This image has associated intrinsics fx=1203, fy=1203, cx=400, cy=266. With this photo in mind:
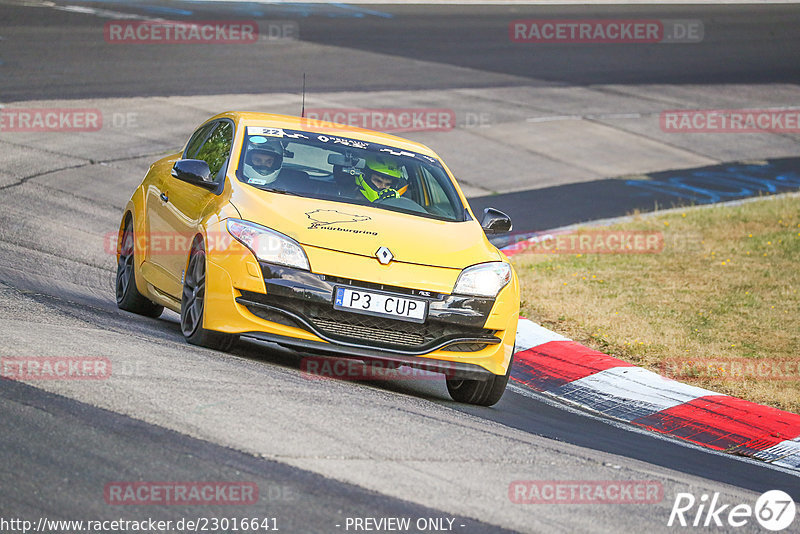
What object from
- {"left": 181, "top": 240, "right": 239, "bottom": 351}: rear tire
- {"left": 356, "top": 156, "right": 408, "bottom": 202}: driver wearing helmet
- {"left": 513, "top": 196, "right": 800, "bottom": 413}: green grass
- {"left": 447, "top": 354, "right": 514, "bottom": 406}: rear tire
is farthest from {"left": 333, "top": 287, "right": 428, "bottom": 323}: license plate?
{"left": 513, "top": 196, "right": 800, "bottom": 413}: green grass

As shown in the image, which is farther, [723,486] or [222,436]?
[723,486]

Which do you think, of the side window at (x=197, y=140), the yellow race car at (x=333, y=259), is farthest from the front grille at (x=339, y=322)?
the side window at (x=197, y=140)

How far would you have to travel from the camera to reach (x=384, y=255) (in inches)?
289

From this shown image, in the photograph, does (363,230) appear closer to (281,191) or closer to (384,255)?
(384,255)

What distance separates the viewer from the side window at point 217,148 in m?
8.59

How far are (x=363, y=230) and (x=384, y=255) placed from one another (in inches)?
11.6

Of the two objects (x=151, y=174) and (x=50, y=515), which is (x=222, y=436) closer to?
(x=50, y=515)

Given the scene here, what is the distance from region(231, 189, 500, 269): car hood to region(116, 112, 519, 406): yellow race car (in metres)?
0.01

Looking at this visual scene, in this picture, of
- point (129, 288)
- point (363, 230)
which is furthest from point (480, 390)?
point (129, 288)

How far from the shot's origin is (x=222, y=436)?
5.54 meters

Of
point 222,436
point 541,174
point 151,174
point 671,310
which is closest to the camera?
point 222,436

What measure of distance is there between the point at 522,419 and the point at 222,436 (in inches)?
105

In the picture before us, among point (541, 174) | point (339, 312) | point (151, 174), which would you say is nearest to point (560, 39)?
point (541, 174)

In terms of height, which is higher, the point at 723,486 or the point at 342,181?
the point at 342,181
